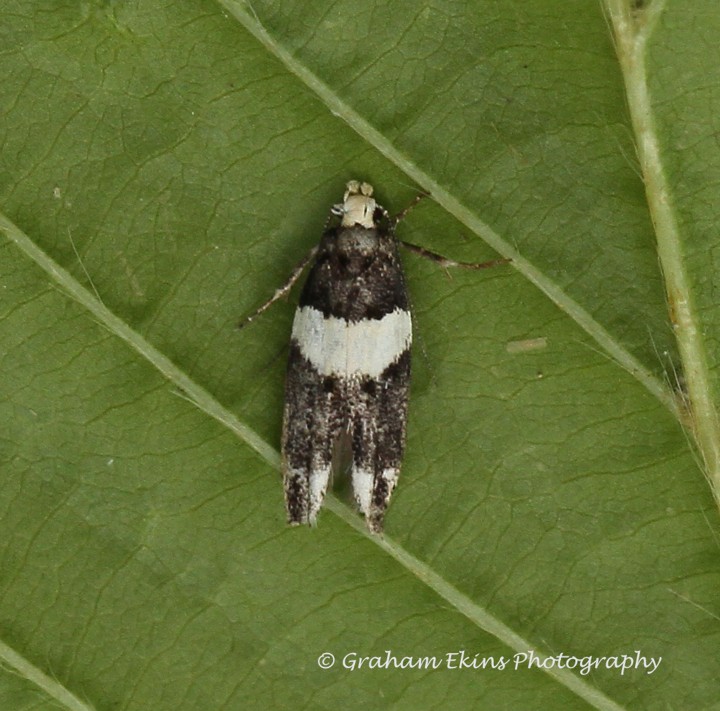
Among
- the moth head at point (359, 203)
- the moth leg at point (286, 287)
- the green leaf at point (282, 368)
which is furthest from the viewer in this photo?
the moth leg at point (286, 287)

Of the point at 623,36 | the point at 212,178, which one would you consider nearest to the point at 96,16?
the point at 212,178

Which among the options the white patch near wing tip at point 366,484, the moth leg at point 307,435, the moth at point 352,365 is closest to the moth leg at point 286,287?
the moth at point 352,365

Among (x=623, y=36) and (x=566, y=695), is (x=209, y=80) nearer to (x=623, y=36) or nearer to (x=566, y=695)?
(x=623, y=36)

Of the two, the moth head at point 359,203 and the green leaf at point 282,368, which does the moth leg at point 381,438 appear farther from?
the moth head at point 359,203

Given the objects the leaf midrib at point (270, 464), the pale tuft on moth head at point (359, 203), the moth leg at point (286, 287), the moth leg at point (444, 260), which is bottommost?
the leaf midrib at point (270, 464)

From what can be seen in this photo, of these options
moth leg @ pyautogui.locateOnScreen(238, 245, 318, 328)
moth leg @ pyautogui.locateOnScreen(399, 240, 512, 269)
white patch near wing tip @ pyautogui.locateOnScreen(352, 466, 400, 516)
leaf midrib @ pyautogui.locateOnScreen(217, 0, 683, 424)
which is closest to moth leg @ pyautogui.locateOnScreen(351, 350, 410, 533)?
white patch near wing tip @ pyautogui.locateOnScreen(352, 466, 400, 516)

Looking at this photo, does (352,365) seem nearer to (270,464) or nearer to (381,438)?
(381,438)

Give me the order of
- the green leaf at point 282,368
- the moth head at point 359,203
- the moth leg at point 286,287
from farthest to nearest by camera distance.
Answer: the moth leg at point 286,287 < the moth head at point 359,203 < the green leaf at point 282,368
